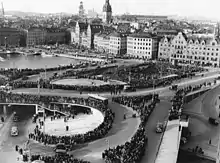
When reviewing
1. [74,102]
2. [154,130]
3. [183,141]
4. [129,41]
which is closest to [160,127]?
[154,130]

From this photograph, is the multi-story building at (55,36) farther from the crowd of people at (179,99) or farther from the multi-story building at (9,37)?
the crowd of people at (179,99)

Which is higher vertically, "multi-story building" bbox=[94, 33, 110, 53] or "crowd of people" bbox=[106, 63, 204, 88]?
"multi-story building" bbox=[94, 33, 110, 53]

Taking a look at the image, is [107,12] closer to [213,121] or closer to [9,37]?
[9,37]

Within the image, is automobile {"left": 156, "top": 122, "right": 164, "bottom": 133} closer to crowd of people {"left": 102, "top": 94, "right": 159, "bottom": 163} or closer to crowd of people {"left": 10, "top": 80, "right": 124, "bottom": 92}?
crowd of people {"left": 102, "top": 94, "right": 159, "bottom": 163}

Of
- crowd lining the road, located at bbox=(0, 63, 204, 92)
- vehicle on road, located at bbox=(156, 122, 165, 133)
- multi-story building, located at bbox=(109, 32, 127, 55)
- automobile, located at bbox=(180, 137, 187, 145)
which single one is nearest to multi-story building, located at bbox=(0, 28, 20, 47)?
multi-story building, located at bbox=(109, 32, 127, 55)

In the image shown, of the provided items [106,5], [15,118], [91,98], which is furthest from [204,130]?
[106,5]
